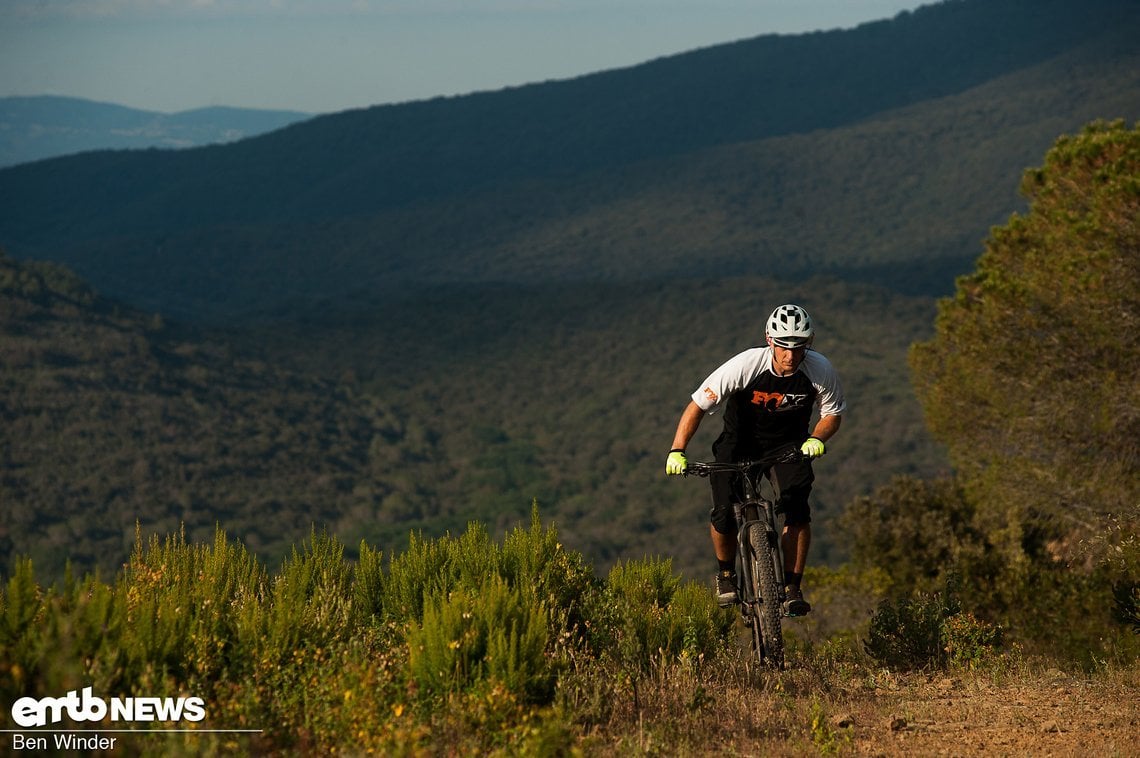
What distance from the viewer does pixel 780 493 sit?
6.76 metres

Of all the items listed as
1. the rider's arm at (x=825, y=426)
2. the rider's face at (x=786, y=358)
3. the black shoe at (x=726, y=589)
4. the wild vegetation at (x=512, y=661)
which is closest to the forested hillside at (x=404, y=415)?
the wild vegetation at (x=512, y=661)

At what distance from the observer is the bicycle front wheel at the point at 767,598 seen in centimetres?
660

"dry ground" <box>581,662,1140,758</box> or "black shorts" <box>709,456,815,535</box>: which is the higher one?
"black shorts" <box>709,456,815,535</box>

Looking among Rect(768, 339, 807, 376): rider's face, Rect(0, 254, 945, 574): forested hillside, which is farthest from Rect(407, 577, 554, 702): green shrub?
Rect(0, 254, 945, 574): forested hillside

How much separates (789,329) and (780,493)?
1.00 m

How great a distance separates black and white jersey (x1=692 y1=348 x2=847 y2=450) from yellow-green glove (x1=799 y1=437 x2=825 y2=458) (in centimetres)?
15

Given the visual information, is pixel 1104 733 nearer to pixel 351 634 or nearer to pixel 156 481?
pixel 351 634

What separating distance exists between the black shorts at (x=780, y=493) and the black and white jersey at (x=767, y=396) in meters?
0.17

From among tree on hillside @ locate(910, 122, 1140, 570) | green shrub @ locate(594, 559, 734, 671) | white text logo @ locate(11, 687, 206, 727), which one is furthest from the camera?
tree on hillside @ locate(910, 122, 1140, 570)

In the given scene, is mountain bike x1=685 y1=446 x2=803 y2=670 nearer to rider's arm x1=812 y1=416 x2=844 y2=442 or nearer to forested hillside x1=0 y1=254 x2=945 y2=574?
rider's arm x1=812 y1=416 x2=844 y2=442

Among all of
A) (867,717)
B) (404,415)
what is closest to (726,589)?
(867,717)

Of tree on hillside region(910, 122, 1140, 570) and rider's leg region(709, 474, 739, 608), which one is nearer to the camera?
Answer: rider's leg region(709, 474, 739, 608)

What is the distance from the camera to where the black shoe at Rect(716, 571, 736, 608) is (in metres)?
6.98

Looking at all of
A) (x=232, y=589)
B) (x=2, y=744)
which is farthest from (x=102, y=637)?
(x=232, y=589)
